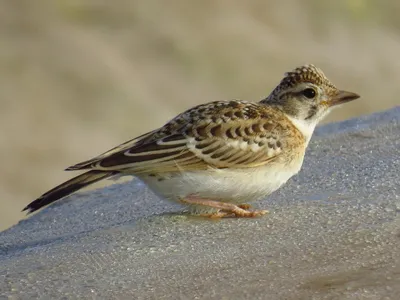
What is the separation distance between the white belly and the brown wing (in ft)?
0.17

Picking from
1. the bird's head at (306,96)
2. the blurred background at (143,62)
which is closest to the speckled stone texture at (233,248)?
the bird's head at (306,96)

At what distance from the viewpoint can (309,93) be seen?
842 cm

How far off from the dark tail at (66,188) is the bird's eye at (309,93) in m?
1.62

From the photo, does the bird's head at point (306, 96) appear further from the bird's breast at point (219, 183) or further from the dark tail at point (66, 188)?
the dark tail at point (66, 188)

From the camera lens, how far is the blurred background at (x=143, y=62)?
17062 millimetres

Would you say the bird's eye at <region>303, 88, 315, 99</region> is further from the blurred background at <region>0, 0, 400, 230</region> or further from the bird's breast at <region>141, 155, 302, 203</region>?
the blurred background at <region>0, 0, 400, 230</region>

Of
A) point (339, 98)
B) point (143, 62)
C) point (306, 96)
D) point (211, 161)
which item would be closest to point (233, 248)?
point (211, 161)

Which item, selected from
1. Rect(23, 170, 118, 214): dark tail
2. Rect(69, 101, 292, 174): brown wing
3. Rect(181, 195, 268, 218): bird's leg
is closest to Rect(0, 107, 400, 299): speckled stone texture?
Rect(181, 195, 268, 218): bird's leg

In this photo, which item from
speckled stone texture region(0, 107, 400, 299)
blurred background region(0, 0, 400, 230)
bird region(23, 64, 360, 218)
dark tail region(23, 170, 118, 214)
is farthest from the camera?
blurred background region(0, 0, 400, 230)

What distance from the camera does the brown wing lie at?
7.71m

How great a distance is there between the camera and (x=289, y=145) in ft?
26.4

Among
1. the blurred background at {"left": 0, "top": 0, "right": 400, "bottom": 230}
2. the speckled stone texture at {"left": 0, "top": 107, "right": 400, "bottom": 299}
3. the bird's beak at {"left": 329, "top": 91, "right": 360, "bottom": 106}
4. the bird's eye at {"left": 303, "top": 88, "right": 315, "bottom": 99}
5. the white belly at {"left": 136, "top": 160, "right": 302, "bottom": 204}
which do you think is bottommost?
the speckled stone texture at {"left": 0, "top": 107, "right": 400, "bottom": 299}

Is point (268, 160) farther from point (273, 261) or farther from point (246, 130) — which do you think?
point (273, 261)

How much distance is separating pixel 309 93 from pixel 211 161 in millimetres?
1112
